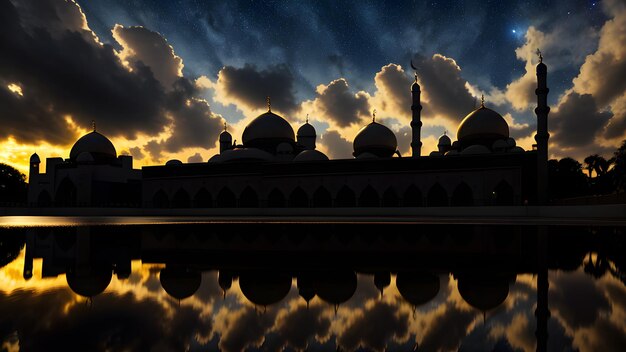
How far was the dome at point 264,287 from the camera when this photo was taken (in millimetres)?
3391

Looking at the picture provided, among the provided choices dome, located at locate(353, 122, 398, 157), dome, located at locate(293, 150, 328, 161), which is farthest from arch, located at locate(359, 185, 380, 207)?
dome, located at locate(353, 122, 398, 157)

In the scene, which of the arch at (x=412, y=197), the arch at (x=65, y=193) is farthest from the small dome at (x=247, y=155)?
the arch at (x=65, y=193)

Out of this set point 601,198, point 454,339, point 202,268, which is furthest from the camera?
point 601,198

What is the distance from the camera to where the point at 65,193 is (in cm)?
4872

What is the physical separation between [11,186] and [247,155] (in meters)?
40.5

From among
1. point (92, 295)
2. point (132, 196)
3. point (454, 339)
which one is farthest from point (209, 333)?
point (132, 196)

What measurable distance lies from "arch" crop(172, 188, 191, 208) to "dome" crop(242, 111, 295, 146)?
9.30m

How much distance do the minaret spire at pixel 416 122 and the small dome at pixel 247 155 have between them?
1554 cm

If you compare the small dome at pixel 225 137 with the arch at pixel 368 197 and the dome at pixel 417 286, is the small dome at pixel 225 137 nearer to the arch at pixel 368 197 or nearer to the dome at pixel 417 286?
the arch at pixel 368 197

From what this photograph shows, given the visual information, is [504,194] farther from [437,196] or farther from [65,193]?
[65,193]

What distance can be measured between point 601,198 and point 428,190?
14127mm

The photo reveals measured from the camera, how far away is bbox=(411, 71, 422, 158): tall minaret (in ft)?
147

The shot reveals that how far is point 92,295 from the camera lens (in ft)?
11.6

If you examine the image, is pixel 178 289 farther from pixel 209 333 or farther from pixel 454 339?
pixel 454 339
